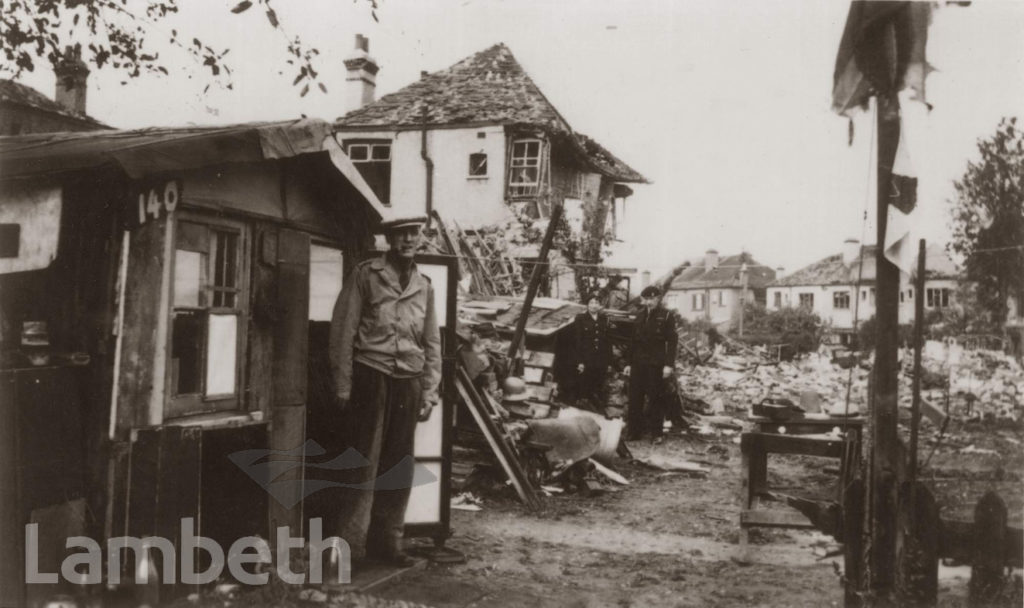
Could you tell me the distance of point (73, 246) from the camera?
434cm

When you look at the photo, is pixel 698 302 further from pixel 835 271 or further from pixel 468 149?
pixel 468 149

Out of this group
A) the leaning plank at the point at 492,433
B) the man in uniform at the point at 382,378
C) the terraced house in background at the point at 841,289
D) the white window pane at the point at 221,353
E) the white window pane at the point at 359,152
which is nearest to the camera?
the white window pane at the point at 221,353

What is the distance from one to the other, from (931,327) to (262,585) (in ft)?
136

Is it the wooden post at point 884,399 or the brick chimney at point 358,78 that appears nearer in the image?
the wooden post at point 884,399

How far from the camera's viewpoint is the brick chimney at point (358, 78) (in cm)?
2617

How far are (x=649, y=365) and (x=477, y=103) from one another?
14374 millimetres

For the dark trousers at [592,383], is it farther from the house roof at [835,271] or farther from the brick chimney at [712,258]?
the brick chimney at [712,258]

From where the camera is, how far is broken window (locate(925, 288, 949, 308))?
48.4 m

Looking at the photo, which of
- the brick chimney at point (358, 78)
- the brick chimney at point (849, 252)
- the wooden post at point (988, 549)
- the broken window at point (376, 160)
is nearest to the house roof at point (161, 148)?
the wooden post at point (988, 549)

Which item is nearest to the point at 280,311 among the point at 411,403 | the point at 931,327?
the point at 411,403

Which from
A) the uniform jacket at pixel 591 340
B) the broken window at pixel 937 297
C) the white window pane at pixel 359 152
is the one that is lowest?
the uniform jacket at pixel 591 340

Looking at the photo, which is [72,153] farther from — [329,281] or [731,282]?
[731,282]

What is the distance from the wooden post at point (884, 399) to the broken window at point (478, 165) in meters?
21.0

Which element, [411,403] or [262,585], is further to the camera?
[411,403]
